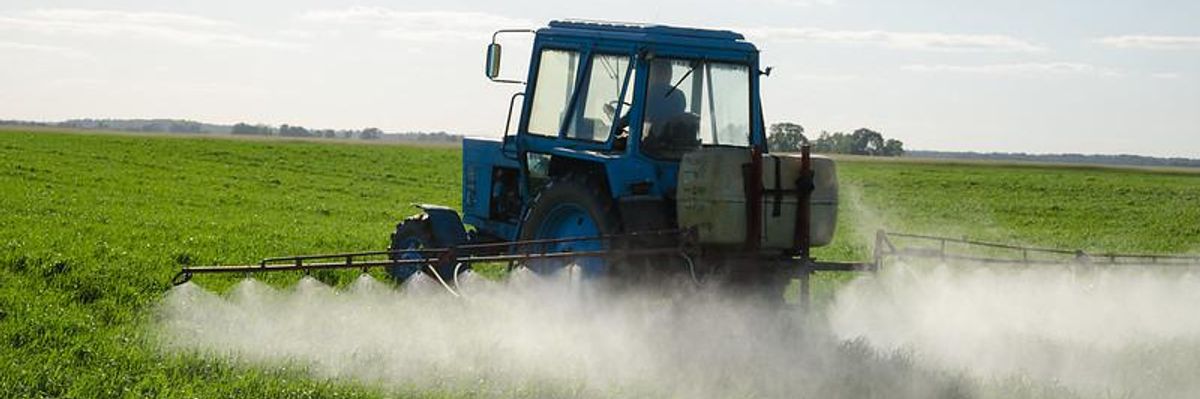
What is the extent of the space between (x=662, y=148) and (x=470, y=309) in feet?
5.84

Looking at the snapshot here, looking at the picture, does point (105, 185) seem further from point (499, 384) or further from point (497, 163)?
point (499, 384)

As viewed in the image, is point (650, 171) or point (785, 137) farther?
point (785, 137)

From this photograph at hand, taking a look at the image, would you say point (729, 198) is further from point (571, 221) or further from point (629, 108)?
point (571, 221)

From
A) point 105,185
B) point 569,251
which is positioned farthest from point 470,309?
point 105,185

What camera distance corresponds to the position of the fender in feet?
41.6

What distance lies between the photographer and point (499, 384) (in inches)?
324

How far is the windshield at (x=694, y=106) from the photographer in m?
10.3

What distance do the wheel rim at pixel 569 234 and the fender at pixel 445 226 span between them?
7.22 feet

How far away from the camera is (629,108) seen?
10359 mm

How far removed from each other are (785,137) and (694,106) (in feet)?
3.21

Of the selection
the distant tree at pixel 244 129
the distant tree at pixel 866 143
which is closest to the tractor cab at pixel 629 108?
the distant tree at pixel 866 143

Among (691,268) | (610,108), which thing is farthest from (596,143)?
(691,268)

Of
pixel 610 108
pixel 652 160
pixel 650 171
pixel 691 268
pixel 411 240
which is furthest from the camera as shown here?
pixel 411 240

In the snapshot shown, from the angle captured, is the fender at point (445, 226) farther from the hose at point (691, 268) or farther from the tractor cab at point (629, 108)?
the hose at point (691, 268)
